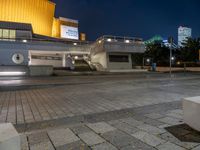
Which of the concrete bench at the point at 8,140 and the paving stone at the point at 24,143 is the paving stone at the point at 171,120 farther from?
the concrete bench at the point at 8,140

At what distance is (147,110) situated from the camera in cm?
582

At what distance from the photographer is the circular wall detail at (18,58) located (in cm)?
2950

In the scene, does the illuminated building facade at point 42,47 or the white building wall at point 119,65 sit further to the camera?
the white building wall at point 119,65

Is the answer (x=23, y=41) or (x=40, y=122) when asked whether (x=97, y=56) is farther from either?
(x=40, y=122)

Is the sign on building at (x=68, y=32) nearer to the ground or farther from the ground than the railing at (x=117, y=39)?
farther from the ground

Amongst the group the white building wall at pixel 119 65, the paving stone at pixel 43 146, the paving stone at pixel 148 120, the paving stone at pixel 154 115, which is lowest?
the paving stone at pixel 43 146

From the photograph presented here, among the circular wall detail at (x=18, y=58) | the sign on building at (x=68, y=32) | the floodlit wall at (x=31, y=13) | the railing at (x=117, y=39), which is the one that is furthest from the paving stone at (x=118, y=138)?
the sign on building at (x=68, y=32)

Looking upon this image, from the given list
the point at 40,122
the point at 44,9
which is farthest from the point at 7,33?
the point at 40,122

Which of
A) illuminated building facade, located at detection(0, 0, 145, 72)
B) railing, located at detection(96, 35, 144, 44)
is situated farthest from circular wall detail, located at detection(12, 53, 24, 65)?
railing, located at detection(96, 35, 144, 44)

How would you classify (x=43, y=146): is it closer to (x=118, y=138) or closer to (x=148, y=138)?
(x=118, y=138)

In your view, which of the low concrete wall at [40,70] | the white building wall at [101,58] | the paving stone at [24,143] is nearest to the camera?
the paving stone at [24,143]

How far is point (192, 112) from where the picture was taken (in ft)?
12.8

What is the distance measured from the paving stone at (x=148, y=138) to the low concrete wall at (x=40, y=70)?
18.9 meters

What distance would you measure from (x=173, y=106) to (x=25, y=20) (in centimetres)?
4721
